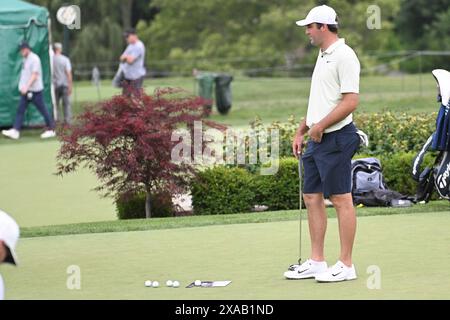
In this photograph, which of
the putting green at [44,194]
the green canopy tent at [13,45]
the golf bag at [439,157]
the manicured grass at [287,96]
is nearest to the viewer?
the golf bag at [439,157]

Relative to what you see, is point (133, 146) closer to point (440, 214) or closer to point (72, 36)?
point (440, 214)

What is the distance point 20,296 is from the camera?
851cm

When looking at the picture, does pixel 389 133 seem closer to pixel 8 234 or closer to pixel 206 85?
pixel 8 234

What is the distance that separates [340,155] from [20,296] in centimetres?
255

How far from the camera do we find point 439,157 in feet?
41.7

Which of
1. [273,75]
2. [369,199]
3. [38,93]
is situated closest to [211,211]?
[369,199]

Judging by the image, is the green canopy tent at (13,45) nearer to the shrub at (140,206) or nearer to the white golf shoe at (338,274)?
the shrub at (140,206)

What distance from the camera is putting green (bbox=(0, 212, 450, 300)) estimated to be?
850cm

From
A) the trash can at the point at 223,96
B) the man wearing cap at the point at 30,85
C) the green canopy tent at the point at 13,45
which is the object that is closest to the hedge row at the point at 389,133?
the man wearing cap at the point at 30,85

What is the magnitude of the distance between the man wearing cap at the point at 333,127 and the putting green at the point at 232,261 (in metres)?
0.18

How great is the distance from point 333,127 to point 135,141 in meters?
4.41

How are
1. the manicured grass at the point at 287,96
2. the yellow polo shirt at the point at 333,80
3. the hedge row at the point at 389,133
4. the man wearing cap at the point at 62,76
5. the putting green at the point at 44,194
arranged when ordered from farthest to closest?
the manicured grass at the point at 287,96 → the man wearing cap at the point at 62,76 → the hedge row at the point at 389,133 → the putting green at the point at 44,194 → the yellow polo shirt at the point at 333,80

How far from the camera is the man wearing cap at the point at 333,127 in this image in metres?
8.83

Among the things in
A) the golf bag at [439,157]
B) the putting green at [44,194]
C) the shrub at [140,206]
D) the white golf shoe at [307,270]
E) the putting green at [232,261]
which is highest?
the golf bag at [439,157]
